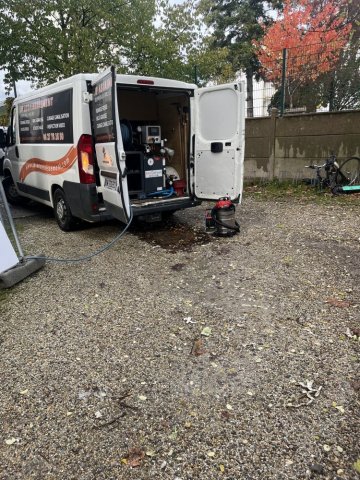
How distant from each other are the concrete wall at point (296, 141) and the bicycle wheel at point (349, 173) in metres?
0.15

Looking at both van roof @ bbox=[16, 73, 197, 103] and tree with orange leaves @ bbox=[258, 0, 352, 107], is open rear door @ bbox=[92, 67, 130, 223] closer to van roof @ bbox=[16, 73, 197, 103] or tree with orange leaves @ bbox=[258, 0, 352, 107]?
van roof @ bbox=[16, 73, 197, 103]

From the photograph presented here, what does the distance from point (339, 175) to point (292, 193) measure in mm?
1061

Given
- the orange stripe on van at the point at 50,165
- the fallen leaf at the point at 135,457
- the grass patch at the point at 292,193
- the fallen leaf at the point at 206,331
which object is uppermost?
the orange stripe on van at the point at 50,165

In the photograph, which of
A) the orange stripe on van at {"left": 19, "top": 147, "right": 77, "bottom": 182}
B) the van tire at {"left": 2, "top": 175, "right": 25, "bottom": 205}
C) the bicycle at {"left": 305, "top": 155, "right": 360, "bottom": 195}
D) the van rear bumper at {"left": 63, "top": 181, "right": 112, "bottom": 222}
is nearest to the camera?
the van rear bumper at {"left": 63, "top": 181, "right": 112, "bottom": 222}

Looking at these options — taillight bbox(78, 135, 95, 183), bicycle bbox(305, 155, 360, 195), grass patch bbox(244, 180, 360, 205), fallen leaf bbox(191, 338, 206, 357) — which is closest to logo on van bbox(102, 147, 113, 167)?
taillight bbox(78, 135, 95, 183)

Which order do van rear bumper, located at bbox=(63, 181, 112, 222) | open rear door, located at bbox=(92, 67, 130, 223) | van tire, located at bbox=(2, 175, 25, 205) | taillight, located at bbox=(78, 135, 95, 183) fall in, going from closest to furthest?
open rear door, located at bbox=(92, 67, 130, 223)
taillight, located at bbox=(78, 135, 95, 183)
van rear bumper, located at bbox=(63, 181, 112, 222)
van tire, located at bbox=(2, 175, 25, 205)

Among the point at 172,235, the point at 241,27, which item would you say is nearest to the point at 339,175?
the point at 172,235

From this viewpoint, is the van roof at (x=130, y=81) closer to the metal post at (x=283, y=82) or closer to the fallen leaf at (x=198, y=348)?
the fallen leaf at (x=198, y=348)

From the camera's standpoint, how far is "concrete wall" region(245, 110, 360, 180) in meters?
7.80

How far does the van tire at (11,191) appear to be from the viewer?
8312 mm

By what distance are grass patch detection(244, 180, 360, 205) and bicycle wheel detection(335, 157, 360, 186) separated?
0.37m

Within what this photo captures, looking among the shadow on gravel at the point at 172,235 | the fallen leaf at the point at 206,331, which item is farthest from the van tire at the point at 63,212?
the fallen leaf at the point at 206,331

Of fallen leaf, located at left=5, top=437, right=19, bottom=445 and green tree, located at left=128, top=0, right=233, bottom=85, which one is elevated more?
green tree, located at left=128, top=0, right=233, bottom=85

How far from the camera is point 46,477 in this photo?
1832mm
